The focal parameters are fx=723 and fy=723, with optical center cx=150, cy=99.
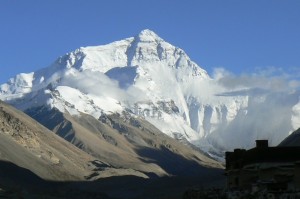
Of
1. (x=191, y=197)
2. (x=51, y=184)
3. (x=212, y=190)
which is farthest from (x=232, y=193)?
(x=51, y=184)

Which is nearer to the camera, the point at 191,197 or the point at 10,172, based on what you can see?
the point at 191,197

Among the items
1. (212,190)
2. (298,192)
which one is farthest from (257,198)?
(212,190)

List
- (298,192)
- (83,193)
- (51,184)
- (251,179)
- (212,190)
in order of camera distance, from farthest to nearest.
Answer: (51,184)
(83,193)
(251,179)
(212,190)
(298,192)

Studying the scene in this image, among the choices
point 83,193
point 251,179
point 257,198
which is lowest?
point 257,198

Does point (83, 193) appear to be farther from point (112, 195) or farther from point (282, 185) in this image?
point (282, 185)

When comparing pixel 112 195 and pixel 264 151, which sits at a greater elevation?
pixel 112 195

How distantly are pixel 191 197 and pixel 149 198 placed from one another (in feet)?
450

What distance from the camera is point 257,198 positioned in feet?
92.5

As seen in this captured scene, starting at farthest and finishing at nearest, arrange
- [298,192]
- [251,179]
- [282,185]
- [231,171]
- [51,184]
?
[51,184] → [231,171] → [251,179] → [282,185] → [298,192]

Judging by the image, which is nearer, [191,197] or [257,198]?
[257,198]

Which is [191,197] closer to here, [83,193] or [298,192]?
[298,192]

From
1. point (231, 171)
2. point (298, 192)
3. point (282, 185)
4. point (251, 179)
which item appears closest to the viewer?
point (298, 192)

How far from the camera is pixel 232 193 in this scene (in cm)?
3148

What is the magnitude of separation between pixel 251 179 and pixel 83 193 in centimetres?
13202
